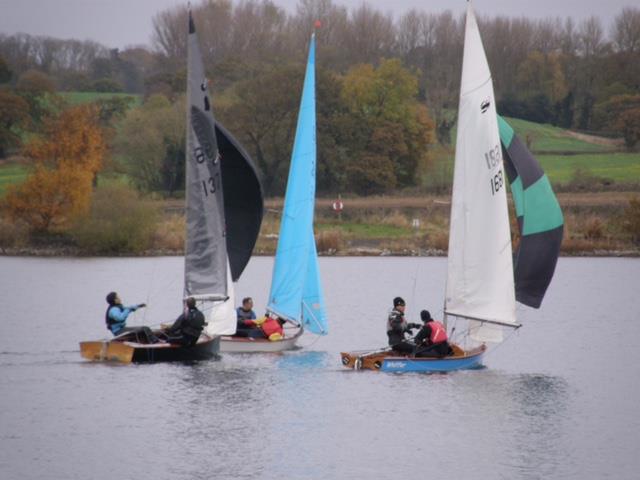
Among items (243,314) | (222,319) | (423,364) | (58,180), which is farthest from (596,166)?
(423,364)

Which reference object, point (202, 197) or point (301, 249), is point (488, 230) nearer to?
point (301, 249)

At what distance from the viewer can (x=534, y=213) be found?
28.0 meters

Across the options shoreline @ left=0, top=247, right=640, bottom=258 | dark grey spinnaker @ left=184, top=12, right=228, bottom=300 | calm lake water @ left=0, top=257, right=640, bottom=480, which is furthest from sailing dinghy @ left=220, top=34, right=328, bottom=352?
shoreline @ left=0, top=247, right=640, bottom=258

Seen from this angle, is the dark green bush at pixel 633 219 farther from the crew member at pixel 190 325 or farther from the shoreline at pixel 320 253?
the crew member at pixel 190 325

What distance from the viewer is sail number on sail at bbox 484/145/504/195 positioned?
2758 centimetres

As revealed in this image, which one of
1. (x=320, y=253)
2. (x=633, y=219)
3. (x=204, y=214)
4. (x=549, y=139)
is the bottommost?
(x=320, y=253)

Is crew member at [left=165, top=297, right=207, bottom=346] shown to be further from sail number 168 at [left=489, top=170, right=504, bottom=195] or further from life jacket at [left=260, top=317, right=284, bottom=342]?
sail number 168 at [left=489, top=170, right=504, bottom=195]

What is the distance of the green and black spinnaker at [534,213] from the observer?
2791 centimetres

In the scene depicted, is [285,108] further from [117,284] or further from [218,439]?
[218,439]

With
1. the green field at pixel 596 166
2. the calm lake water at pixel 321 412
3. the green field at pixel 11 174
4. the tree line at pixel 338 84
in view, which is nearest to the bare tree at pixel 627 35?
the tree line at pixel 338 84

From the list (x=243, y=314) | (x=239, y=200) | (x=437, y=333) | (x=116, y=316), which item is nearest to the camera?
(x=437, y=333)

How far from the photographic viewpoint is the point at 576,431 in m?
24.0

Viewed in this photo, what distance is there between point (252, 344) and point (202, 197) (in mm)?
3465

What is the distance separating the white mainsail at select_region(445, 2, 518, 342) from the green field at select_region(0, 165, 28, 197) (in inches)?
2399
